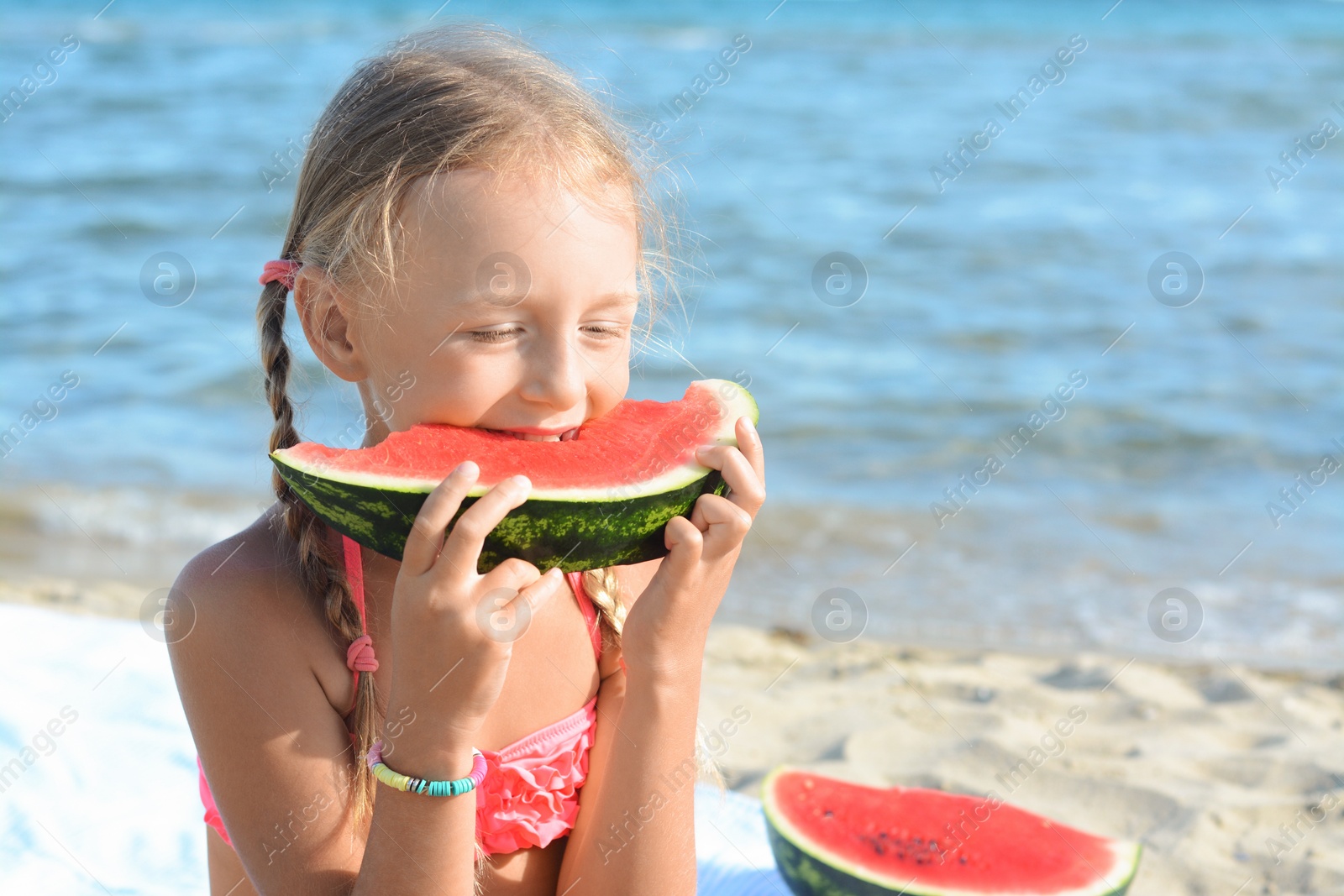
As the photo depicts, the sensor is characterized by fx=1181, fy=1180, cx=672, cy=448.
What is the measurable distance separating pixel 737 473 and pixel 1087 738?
280 centimetres

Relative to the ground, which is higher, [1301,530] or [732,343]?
[1301,530]

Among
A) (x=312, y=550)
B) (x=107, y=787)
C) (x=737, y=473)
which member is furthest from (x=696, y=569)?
(x=107, y=787)

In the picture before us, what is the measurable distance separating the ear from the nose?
38 centimetres

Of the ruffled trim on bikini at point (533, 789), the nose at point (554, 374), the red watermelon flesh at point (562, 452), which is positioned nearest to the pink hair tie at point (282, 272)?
the red watermelon flesh at point (562, 452)

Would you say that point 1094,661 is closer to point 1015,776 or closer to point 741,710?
point 1015,776

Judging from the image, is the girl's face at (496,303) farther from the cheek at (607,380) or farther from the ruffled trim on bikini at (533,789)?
the ruffled trim on bikini at (533,789)

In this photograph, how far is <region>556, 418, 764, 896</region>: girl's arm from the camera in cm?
203

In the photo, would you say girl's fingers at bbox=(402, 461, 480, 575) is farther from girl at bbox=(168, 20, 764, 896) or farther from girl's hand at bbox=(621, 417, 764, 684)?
girl's hand at bbox=(621, 417, 764, 684)

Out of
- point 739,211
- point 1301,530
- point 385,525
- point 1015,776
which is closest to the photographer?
point 385,525

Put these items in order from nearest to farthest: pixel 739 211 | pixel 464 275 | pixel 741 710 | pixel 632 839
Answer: pixel 464 275 < pixel 632 839 < pixel 741 710 < pixel 739 211

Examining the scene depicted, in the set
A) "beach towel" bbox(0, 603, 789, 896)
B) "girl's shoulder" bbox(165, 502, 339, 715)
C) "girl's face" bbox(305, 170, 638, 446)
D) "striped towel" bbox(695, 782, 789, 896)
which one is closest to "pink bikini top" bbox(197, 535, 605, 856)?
"girl's shoulder" bbox(165, 502, 339, 715)

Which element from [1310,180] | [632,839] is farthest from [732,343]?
[1310,180]

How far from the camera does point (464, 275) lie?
6.65 ft

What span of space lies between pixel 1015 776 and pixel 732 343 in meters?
4.72
